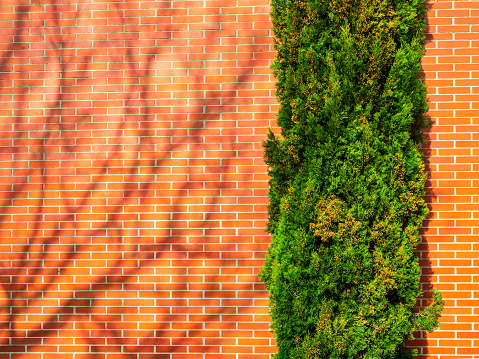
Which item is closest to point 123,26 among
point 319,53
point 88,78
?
point 88,78

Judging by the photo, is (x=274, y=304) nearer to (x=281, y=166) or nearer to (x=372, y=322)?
(x=372, y=322)

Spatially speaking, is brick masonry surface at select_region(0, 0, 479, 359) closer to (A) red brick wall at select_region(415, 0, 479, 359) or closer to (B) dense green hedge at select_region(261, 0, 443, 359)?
(A) red brick wall at select_region(415, 0, 479, 359)

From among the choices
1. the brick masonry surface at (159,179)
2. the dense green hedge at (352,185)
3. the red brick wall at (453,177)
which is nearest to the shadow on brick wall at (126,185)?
the brick masonry surface at (159,179)

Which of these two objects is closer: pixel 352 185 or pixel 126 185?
pixel 352 185

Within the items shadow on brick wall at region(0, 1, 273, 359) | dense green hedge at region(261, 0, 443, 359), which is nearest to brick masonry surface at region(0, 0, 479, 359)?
shadow on brick wall at region(0, 1, 273, 359)

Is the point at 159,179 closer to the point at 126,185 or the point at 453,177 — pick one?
the point at 126,185

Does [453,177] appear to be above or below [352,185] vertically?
above


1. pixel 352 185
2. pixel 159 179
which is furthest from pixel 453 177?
pixel 159 179
